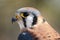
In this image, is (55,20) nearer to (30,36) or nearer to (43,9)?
(43,9)

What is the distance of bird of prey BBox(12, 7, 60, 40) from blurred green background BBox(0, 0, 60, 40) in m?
1.05

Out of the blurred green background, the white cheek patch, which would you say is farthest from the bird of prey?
the blurred green background

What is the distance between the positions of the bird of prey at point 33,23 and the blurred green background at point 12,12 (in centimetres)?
105

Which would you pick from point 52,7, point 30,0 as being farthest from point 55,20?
point 30,0

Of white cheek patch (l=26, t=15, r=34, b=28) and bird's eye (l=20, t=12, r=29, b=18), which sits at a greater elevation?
bird's eye (l=20, t=12, r=29, b=18)

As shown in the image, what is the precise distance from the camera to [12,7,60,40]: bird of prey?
1.48 meters

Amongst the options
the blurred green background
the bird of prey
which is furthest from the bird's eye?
the blurred green background

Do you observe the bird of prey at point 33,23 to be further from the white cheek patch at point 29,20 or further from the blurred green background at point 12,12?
the blurred green background at point 12,12

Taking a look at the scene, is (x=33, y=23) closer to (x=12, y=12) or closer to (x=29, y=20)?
(x=29, y=20)

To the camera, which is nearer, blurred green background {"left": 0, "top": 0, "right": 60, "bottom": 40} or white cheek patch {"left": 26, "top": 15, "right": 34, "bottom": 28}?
white cheek patch {"left": 26, "top": 15, "right": 34, "bottom": 28}

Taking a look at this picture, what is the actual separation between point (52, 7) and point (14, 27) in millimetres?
411

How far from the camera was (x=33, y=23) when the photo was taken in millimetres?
1562

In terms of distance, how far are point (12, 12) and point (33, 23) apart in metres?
1.09

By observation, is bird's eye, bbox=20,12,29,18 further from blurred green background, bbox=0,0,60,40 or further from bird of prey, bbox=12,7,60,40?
blurred green background, bbox=0,0,60,40
